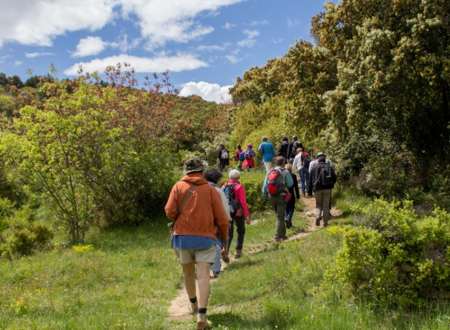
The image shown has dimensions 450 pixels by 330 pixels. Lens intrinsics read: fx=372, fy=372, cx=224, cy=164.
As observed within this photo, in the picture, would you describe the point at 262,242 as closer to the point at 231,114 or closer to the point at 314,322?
the point at 314,322

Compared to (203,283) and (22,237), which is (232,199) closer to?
(203,283)

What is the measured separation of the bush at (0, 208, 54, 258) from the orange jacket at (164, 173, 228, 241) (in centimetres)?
791

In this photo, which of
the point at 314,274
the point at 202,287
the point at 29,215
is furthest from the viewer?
the point at 29,215

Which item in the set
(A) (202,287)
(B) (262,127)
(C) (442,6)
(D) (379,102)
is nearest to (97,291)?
(A) (202,287)

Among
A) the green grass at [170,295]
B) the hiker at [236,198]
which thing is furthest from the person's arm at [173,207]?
the hiker at [236,198]

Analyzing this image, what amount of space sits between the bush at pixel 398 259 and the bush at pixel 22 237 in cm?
951

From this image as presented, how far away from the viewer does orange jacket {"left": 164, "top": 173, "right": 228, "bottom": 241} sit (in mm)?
4609

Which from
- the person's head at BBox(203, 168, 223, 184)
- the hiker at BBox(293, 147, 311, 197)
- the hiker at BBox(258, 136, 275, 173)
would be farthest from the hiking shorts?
the hiker at BBox(258, 136, 275, 173)

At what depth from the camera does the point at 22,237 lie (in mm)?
10781

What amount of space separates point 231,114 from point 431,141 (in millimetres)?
22568

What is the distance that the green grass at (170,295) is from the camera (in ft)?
13.5

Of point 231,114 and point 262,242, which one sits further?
point 231,114

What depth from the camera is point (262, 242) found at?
9.72 meters

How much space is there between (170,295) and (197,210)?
2485 millimetres
